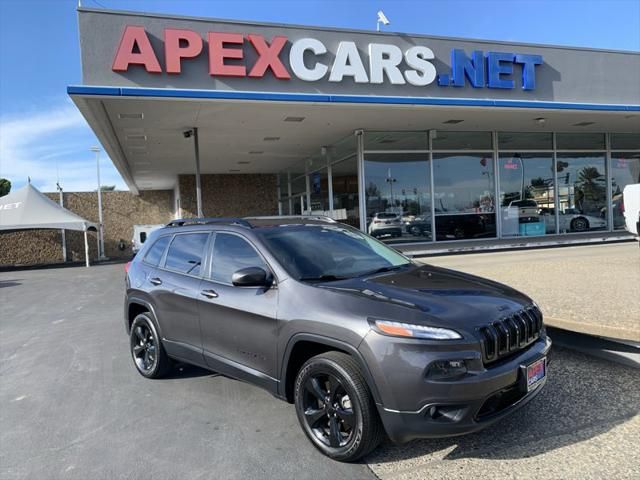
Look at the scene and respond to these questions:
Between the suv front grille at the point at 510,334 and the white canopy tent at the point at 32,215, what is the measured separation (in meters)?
22.4

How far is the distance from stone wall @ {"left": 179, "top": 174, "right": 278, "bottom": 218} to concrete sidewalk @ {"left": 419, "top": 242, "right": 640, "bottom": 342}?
16378 millimetres

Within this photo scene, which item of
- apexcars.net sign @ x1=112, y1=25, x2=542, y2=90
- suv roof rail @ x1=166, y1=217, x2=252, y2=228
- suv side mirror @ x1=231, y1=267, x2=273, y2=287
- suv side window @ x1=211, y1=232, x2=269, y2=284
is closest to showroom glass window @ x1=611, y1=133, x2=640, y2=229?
apexcars.net sign @ x1=112, y1=25, x2=542, y2=90

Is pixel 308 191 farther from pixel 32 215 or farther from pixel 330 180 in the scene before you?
pixel 32 215

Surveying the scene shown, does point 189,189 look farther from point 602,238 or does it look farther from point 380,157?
point 602,238

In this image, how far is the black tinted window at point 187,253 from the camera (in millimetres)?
4648

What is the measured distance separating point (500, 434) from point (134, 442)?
278 cm

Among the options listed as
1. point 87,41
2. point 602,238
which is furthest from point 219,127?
point 602,238

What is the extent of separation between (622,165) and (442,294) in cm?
1962

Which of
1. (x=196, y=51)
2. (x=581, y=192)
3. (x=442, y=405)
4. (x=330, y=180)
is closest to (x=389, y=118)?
(x=330, y=180)

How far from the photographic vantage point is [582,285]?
738 cm

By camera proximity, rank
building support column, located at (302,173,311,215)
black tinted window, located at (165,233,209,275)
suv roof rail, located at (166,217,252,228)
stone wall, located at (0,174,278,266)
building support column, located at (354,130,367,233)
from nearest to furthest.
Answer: suv roof rail, located at (166,217,252,228) < black tinted window, located at (165,233,209,275) < building support column, located at (354,130,367,233) < building support column, located at (302,173,311,215) < stone wall, located at (0,174,278,266)

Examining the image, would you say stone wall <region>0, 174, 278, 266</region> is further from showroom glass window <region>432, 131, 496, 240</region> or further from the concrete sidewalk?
the concrete sidewalk

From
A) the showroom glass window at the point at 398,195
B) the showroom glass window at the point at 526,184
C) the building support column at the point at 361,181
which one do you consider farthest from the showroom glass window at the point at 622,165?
the building support column at the point at 361,181

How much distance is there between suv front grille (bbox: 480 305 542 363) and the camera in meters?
3.05
